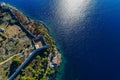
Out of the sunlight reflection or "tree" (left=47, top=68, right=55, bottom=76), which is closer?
"tree" (left=47, top=68, right=55, bottom=76)

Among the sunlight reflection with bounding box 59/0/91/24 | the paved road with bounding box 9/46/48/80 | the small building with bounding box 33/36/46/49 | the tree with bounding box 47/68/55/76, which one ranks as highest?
the sunlight reflection with bounding box 59/0/91/24

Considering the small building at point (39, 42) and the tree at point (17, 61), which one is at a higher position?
the small building at point (39, 42)

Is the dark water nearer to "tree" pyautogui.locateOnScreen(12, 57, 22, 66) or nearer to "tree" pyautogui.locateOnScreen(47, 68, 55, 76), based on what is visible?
"tree" pyautogui.locateOnScreen(47, 68, 55, 76)

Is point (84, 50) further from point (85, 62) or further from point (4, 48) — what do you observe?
point (4, 48)

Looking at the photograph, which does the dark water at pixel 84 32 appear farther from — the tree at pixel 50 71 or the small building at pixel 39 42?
the small building at pixel 39 42

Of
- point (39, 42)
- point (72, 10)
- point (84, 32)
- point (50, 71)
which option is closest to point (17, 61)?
point (50, 71)

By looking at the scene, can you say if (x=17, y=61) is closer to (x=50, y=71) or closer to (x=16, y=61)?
(x=16, y=61)

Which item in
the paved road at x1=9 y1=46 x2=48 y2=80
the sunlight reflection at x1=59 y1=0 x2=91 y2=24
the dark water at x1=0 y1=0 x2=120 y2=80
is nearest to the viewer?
the paved road at x1=9 y1=46 x2=48 y2=80

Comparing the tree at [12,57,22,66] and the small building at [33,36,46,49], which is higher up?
the small building at [33,36,46,49]

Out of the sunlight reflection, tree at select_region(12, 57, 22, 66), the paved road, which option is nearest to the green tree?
tree at select_region(12, 57, 22, 66)

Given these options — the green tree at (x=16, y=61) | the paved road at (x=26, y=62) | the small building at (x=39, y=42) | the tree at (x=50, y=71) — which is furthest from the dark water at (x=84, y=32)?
the green tree at (x=16, y=61)

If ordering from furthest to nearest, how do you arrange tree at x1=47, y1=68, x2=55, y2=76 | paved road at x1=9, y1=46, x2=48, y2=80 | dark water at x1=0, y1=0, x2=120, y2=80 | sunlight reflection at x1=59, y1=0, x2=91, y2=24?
1. sunlight reflection at x1=59, y1=0, x2=91, y2=24
2. dark water at x1=0, y1=0, x2=120, y2=80
3. tree at x1=47, y1=68, x2=55, y2=76
4. paved road at x1=9, y1=46, x2=48, y2=80
